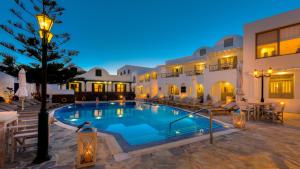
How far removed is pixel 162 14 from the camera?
30031 millimetres

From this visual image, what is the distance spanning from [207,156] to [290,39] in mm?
12916

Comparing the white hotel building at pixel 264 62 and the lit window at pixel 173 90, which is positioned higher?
the white hotel building at pixel 264 62

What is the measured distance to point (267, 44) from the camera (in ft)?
40.0

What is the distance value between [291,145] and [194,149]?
10.00 feet

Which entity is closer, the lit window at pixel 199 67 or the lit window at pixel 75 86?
the lit window at pixel 199 67

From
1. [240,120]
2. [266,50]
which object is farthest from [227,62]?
[240,120]

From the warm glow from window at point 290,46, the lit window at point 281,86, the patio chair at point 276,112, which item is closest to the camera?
the patio chair at point 276,112

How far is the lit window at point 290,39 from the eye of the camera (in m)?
10.9

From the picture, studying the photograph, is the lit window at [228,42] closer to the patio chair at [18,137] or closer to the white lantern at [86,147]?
the white lantern at [86,147]

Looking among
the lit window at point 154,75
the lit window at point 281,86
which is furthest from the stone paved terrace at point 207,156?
the lit window at point 154,75

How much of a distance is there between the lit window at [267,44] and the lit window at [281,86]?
6.54 ft

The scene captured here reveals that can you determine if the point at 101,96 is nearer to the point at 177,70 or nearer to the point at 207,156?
the point at 177,70

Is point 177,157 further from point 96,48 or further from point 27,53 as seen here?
point 96,48

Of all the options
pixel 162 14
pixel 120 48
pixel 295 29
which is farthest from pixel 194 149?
pixel 120 48
